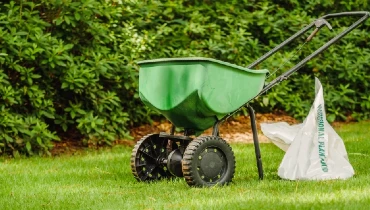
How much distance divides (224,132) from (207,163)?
156 inches

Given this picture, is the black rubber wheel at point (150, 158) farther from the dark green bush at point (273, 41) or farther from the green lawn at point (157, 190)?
the dark green bush at point (273, 41)

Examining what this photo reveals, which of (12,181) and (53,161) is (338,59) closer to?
(53,161)

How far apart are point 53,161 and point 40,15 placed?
170 cm

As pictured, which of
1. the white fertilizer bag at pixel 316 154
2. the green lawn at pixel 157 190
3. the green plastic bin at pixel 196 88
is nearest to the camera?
the green lawn at pixel 157 190

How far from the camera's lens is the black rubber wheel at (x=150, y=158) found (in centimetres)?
532

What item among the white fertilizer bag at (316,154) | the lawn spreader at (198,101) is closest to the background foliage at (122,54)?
the lawn spreader at (198,101)

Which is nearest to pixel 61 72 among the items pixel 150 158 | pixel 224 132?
pixel 224 132

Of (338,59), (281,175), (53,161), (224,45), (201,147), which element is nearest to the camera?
(201,147)

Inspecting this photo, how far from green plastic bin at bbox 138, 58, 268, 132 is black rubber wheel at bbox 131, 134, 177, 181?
0.29 meters

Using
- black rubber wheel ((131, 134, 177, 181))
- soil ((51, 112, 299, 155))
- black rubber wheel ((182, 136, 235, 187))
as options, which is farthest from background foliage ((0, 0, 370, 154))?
black rubber wheel ((182, 136, 235, 187))

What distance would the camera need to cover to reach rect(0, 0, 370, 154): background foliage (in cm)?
732

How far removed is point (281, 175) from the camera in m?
5.22

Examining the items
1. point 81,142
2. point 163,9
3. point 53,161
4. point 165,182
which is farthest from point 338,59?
point 165,182

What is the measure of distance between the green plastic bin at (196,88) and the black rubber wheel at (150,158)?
0.94 ft
